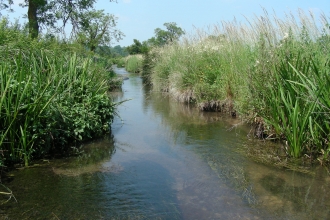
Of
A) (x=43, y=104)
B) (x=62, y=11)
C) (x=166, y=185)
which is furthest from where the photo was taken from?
(x=62, y=11)

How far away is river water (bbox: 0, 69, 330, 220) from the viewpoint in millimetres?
4164

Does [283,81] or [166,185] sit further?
[283,81]

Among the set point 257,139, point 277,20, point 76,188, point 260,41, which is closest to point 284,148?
point 257,139

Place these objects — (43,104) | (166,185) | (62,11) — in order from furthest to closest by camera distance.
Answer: (62,11)
(43,104)
(166,185)

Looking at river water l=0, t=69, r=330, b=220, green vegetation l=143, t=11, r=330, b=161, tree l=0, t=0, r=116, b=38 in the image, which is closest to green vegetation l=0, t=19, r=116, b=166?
river water l=0, t=69, r=330, b=220

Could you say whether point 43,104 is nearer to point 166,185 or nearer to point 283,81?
point 166,185

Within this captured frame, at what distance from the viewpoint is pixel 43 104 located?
19.2 ft

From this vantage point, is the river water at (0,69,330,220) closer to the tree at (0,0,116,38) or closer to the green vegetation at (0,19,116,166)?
the green vegetation at (0,19,116,166)

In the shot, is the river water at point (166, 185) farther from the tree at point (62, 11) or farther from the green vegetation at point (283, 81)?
the tree at point (62, 11)

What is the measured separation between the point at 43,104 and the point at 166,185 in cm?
255

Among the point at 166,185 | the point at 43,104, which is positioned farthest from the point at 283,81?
the point at 43,104

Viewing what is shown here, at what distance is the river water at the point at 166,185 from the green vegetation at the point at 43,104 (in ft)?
1.35

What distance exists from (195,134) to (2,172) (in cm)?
435

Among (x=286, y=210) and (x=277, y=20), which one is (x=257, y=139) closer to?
(x=277, y=20)
